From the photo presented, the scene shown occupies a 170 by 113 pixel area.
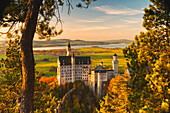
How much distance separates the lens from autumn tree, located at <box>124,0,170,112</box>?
7.95m

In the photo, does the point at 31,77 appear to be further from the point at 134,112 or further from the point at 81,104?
the point at 81,104

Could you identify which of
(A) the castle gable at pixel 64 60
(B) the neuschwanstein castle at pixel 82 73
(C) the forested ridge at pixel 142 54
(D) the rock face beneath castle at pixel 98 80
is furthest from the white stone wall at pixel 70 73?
(C) the forested ridge at pixel 142 54

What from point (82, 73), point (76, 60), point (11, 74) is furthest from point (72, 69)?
point (11, 74)

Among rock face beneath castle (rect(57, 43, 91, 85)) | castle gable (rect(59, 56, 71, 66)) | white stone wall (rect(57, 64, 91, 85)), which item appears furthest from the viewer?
castle gable (rect(59, 56, 71, 66))

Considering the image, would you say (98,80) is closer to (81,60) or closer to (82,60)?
(82,60)

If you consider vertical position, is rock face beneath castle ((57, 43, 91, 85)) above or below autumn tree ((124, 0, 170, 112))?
below

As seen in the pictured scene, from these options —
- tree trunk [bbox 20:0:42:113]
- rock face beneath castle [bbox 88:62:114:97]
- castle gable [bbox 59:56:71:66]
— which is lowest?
rock face beneath castle [bbox 88:62:114:97]

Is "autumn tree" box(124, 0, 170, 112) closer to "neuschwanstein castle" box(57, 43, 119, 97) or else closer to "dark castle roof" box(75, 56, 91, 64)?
"neuschwanstein castle" box(57, 43, 119, 97)

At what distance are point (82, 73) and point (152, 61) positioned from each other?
2390 inches

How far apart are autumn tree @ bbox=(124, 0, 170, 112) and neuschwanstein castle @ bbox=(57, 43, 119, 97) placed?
2171 inches

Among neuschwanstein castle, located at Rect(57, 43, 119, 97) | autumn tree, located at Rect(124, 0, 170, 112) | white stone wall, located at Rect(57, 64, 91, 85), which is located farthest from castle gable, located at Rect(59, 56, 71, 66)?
autumn tree, located at Rect(124, 0, 170, 112)

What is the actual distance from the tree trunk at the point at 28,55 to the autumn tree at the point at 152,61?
605cm

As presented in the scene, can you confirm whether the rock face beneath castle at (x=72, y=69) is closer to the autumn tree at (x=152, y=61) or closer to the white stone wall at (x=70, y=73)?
the white stone wall at (x=70, y=73)

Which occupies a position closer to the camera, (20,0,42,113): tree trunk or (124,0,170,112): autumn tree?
(20,0,42,113): tree trunk
